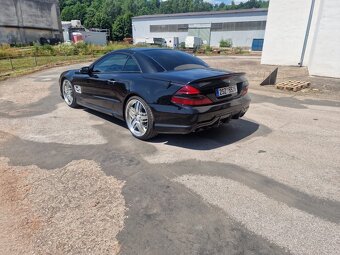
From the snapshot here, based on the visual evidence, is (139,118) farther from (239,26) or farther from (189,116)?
(239,26)

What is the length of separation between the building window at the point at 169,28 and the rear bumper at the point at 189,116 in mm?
63478

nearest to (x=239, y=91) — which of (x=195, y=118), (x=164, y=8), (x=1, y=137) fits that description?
(x=195, y=118)

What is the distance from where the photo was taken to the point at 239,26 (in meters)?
57.3

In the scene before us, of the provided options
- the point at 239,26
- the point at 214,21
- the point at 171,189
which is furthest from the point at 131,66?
the point at 214,21

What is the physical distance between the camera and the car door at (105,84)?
4855 millimetres

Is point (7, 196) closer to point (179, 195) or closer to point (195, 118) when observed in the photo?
point (179, 195)

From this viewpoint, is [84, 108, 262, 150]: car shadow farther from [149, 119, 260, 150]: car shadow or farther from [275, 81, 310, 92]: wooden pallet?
[275, 81, 310, 92]: wooden pallet

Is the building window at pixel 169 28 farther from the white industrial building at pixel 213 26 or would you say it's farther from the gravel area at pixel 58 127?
the gravel area at pixel 58 127

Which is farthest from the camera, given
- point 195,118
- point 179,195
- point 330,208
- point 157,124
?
point 157,124

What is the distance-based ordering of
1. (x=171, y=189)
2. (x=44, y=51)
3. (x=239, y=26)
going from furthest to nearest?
(x=239, y=26) < (x=44, y=51) < (x=171, y=189)

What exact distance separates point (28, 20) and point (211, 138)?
4889 centimetres

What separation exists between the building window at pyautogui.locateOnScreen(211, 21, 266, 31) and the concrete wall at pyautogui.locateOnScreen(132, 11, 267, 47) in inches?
24.2

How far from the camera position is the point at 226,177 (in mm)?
3357

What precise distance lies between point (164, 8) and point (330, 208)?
5652 inches
